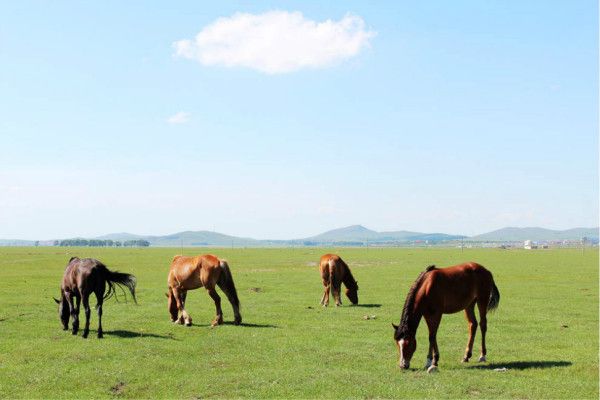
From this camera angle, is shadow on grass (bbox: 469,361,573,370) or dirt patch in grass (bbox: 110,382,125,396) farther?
shadow on grass (bbox: 469,361,573,370)

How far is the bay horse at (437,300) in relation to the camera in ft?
42.0

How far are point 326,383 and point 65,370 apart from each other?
19.7 feet

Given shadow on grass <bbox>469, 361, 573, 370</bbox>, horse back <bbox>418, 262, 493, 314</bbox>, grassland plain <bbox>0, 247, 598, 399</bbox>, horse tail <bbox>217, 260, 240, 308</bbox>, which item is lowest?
grassland plain <bbox>0, 247, 598, 399</bbox>

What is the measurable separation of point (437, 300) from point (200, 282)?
9.61 meters

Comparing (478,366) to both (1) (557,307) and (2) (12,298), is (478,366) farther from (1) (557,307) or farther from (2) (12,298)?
(2) (12,298)

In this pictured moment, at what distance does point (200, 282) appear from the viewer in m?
20.1

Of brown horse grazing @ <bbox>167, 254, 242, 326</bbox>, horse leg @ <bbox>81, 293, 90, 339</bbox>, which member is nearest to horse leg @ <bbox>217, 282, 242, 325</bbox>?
brown horse grazing @ <bbox>167, 254, 242, 326</bbox>

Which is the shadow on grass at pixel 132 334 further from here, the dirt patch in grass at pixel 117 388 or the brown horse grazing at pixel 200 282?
the dirt patch in grass at pixel 117 388

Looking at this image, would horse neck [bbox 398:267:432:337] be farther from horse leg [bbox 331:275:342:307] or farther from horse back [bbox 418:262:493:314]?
horse leg [bbox 331:275:342:307]

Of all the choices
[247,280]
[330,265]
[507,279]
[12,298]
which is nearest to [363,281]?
[247,280]

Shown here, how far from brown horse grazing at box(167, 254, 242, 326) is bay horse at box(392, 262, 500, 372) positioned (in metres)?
7.89

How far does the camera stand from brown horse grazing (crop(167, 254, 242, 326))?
19.8 meters

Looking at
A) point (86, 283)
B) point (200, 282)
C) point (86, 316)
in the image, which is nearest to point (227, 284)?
point (200, 282)

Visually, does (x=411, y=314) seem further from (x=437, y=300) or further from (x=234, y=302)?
(x=234, y=302)
